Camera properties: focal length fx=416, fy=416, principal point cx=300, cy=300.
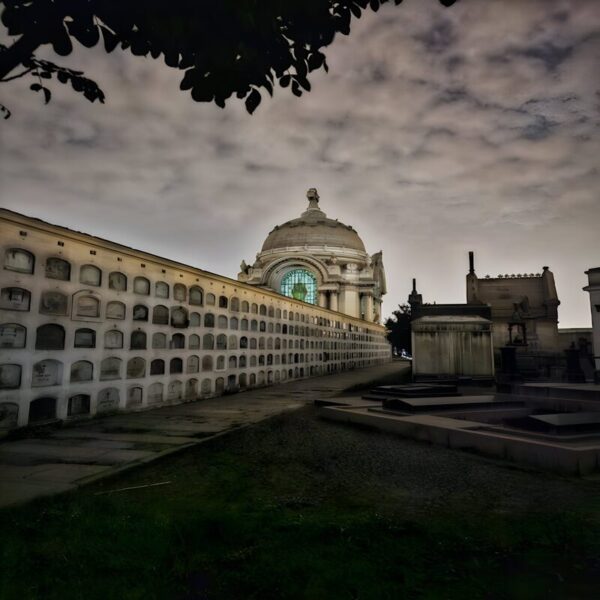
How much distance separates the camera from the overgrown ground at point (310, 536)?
271cm

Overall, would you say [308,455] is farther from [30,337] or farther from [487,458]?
[30,337]

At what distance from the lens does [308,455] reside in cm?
658

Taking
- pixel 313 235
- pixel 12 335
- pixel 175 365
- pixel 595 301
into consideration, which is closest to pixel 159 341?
pixel 175 365

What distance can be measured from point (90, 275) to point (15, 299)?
78.0 inches

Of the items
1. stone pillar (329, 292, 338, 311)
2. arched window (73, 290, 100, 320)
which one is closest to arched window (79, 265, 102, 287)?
arched window (73, 290, 100, 320)

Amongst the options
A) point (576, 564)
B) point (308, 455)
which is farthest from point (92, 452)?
point (576, 564)

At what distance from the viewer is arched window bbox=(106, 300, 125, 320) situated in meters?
10.5

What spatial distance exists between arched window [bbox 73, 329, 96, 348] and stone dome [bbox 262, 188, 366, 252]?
46.2 m

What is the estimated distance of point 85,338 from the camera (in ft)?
32.4

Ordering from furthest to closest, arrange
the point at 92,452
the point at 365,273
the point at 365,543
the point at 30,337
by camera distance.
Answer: the point at 365,273 → the point at 30,337 → the point at 92,452 → the point at 365,543

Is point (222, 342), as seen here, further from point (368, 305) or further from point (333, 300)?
point (368, 305)

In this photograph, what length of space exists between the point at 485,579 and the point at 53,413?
29.4 ft

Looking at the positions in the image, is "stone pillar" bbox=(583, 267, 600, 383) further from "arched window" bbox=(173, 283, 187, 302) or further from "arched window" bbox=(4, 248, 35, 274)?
"arched window" bbox=(4, 248, 35, 274)

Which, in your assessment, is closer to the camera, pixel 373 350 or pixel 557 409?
pixel 557 409
